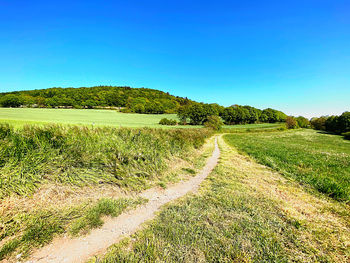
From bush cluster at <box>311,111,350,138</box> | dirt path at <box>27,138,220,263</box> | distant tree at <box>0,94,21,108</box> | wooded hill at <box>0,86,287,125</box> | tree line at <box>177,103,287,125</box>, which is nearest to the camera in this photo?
dirt path at <box>27,138,220,263</box>

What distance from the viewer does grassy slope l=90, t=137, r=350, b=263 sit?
2.47m

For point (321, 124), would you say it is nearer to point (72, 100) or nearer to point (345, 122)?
point (345, 122)

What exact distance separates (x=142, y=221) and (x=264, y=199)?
4247 millimetres

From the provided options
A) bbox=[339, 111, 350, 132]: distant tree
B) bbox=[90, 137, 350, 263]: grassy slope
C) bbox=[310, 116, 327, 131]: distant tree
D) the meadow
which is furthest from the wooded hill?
bbox=[310, 116, 327, 131]: distant tree

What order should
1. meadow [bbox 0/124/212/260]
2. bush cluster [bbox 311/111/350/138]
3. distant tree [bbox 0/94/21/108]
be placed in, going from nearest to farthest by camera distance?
meadow [bbox 0/124/212/260] < distant tree [bbox 0/94/21/108] < bush cluster [bbox 311/111/350/138]

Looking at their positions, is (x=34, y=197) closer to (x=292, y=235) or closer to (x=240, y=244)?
(x=240, y=244)

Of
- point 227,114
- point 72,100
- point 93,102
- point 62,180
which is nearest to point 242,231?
point 62,180

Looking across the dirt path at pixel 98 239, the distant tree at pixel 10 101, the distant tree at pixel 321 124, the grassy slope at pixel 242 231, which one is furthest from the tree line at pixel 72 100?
the distant tree at pixel 321 124

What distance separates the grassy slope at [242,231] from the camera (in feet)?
8.12

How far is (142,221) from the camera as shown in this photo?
339 centimetres

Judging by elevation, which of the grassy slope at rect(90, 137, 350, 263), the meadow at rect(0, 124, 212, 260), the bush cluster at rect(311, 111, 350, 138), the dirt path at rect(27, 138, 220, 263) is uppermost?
the bush cluster at rect(311, 111, 350, 138)

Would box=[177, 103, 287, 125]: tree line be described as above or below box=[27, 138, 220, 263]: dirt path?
above

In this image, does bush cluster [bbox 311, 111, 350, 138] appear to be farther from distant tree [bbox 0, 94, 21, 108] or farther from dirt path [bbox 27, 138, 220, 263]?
distant tree [bbox 0, 94, 21, 108]

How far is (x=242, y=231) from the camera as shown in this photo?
9.93 feet
